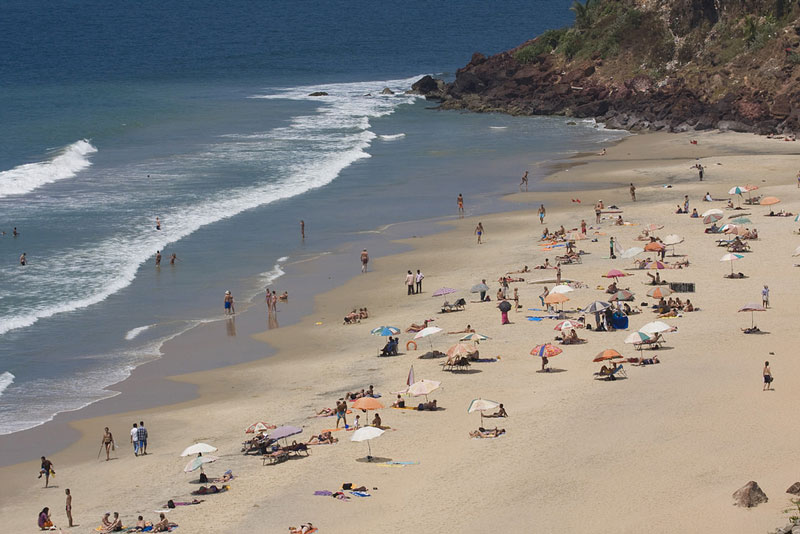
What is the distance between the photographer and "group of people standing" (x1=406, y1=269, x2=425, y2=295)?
4022 centimetres

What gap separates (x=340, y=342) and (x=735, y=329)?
1196 centimetres

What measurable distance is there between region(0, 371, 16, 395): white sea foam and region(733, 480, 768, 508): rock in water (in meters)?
20.7

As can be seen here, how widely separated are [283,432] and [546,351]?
7820 millimetres

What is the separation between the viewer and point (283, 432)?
25375 millimetres

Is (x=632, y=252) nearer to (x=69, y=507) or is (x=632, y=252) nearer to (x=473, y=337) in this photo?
(x=473, y=337)

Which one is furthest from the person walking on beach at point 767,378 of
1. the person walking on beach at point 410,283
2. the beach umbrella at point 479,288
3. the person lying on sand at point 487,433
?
the person walking on beach at point 410,283

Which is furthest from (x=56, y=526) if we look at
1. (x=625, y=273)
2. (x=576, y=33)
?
(x=576, y=33)

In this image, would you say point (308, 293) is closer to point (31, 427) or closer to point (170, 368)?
point (170, 368)

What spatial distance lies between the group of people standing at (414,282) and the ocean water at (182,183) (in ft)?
19.2

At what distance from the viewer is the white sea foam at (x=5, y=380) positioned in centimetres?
3181

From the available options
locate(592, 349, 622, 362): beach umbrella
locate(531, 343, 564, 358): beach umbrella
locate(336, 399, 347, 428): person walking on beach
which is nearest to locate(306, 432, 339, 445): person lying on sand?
locate(336, 399, 347, 428): person walking on beach

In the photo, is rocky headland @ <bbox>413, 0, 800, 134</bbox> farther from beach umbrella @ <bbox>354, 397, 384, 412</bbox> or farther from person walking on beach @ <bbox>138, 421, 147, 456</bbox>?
person walking on beach @ <bbox>138, 421, 147, 456</bbox>

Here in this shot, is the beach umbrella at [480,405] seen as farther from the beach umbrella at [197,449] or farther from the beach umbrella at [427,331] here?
the beach umbrella at [427,331]

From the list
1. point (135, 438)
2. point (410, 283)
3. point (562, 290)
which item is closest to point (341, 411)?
point (135, 438)
